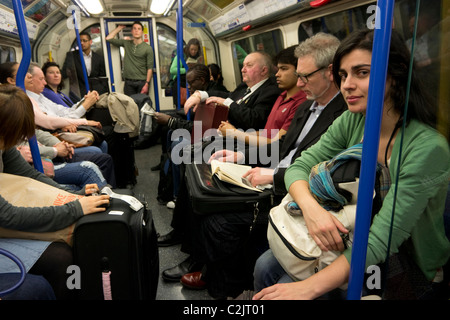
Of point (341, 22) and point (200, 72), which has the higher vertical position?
point (341, 22)

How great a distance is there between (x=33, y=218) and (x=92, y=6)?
6698 millimetres

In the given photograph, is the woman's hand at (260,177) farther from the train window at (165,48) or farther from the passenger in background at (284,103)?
the train window at (165,48)

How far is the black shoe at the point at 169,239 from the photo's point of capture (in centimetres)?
283

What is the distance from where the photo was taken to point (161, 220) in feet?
11.1

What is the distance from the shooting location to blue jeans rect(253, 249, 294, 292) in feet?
4.63

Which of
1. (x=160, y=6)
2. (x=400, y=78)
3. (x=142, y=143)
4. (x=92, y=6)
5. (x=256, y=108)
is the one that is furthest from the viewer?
(x=160, y=6)

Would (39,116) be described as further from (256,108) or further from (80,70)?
(80,70)

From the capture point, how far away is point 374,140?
32.7 inches

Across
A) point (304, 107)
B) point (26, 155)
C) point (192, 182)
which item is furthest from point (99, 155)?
point (304, 107)

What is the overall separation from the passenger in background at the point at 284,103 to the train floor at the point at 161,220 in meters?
1.10

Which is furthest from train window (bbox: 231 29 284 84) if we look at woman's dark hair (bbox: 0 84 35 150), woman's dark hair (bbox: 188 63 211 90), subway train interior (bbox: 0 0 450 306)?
woman's dark hair (bbox: 0 84 35 150)

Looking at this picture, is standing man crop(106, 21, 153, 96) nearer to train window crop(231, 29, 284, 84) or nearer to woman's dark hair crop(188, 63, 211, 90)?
train window crop(231, 29, 284, 84)

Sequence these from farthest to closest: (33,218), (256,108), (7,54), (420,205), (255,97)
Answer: (7,54)
(255,97)
(256,108)
(33,218)
(420,205)

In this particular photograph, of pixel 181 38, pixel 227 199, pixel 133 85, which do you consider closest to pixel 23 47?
pixel 227 199
